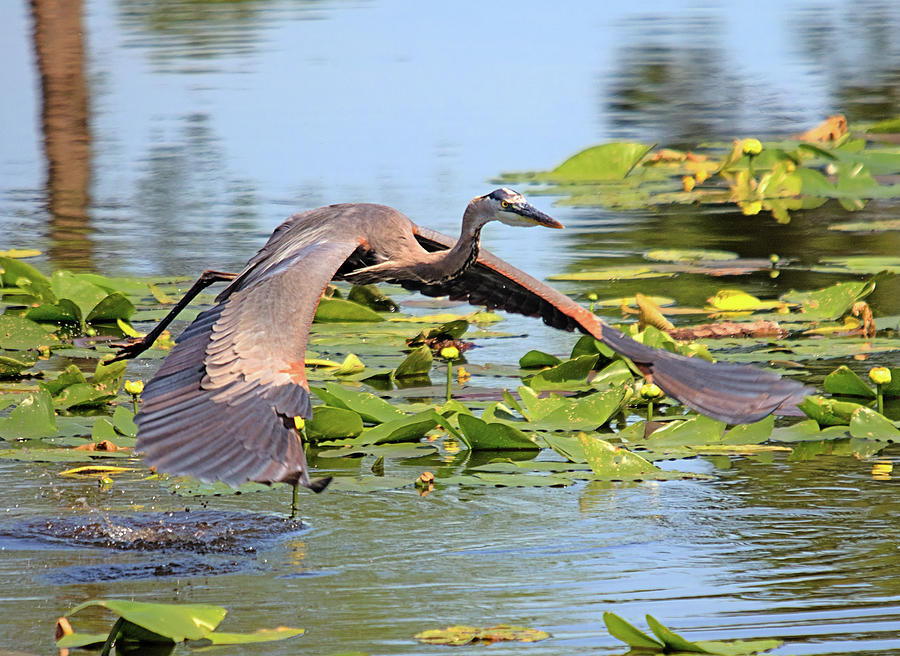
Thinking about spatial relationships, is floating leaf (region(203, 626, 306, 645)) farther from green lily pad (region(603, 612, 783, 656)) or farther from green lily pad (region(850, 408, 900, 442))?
green lily pad (region(850, 408, 900, 442))

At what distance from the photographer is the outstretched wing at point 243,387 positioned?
4.37 metres

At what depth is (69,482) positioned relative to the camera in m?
5.57

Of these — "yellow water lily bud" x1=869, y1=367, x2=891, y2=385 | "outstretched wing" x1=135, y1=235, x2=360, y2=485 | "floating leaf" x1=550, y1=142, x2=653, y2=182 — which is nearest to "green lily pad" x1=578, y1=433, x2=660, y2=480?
"yellow water lily bud" x1=869, y1=367, x2=891, y2=385

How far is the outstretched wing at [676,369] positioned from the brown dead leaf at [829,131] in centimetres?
578

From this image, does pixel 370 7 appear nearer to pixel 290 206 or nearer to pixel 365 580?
pixel 290 206

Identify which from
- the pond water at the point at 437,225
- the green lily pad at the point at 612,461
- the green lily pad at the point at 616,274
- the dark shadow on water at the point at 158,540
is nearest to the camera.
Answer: the pond water at the point at 437,225

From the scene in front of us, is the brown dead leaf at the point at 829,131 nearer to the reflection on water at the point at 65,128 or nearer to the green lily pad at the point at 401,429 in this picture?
the reflection on water at the point at 65,128

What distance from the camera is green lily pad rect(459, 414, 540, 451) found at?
5590mm

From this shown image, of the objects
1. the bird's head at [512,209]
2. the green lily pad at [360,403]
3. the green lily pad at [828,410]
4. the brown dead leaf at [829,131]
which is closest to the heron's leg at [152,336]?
the green lily pad at [360,403]

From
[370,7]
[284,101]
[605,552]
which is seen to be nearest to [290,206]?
[284,101]

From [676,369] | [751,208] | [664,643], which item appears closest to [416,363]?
[676,369]

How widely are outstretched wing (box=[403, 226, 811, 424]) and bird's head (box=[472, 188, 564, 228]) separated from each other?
289 mm

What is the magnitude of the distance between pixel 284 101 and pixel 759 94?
15.4 feet

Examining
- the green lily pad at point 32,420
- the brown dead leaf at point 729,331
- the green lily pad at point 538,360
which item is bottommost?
the green lily pad at point 538,360
